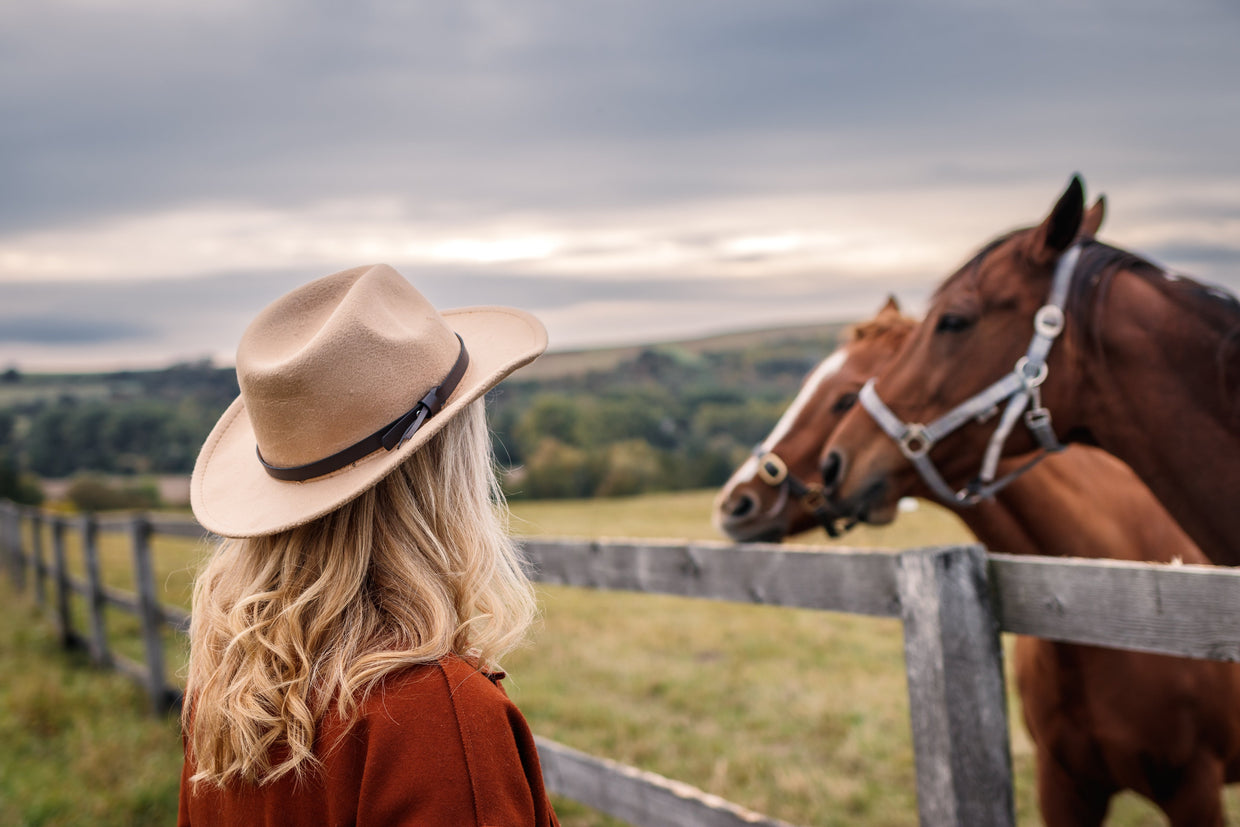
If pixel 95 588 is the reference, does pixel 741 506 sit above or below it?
above

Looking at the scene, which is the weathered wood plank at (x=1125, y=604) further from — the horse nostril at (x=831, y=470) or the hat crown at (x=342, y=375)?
the hat crown at (x=342, y=375)

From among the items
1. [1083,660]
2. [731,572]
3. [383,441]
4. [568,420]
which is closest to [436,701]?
[383,441]

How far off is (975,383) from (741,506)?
1.13 metres

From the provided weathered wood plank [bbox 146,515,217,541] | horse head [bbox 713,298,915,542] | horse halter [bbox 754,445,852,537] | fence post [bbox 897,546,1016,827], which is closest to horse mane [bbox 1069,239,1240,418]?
fence post [bbox 897,546,1016,827]

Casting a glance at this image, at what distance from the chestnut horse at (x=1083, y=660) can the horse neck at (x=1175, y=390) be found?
52cm

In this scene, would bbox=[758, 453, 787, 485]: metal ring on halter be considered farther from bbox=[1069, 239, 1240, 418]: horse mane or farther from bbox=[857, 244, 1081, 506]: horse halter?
bbox=[1069, 239, 1240, 418]: horse mane

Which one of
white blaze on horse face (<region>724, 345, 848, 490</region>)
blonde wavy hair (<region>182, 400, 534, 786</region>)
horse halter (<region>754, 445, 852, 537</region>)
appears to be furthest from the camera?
white blaze on horse face (<region>724, 345, 848, 490</region>)

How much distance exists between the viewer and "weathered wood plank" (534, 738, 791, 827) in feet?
7.73

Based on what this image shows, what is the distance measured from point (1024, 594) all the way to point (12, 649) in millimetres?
9037

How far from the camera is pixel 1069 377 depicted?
2.27 metres

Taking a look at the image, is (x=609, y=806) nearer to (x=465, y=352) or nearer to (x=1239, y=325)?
(x=465, y=352)

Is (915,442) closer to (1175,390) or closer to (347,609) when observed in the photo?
(1175,390)

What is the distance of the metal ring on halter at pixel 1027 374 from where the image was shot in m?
2.28

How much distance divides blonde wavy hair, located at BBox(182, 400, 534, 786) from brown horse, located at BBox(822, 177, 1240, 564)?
1.69 metres
